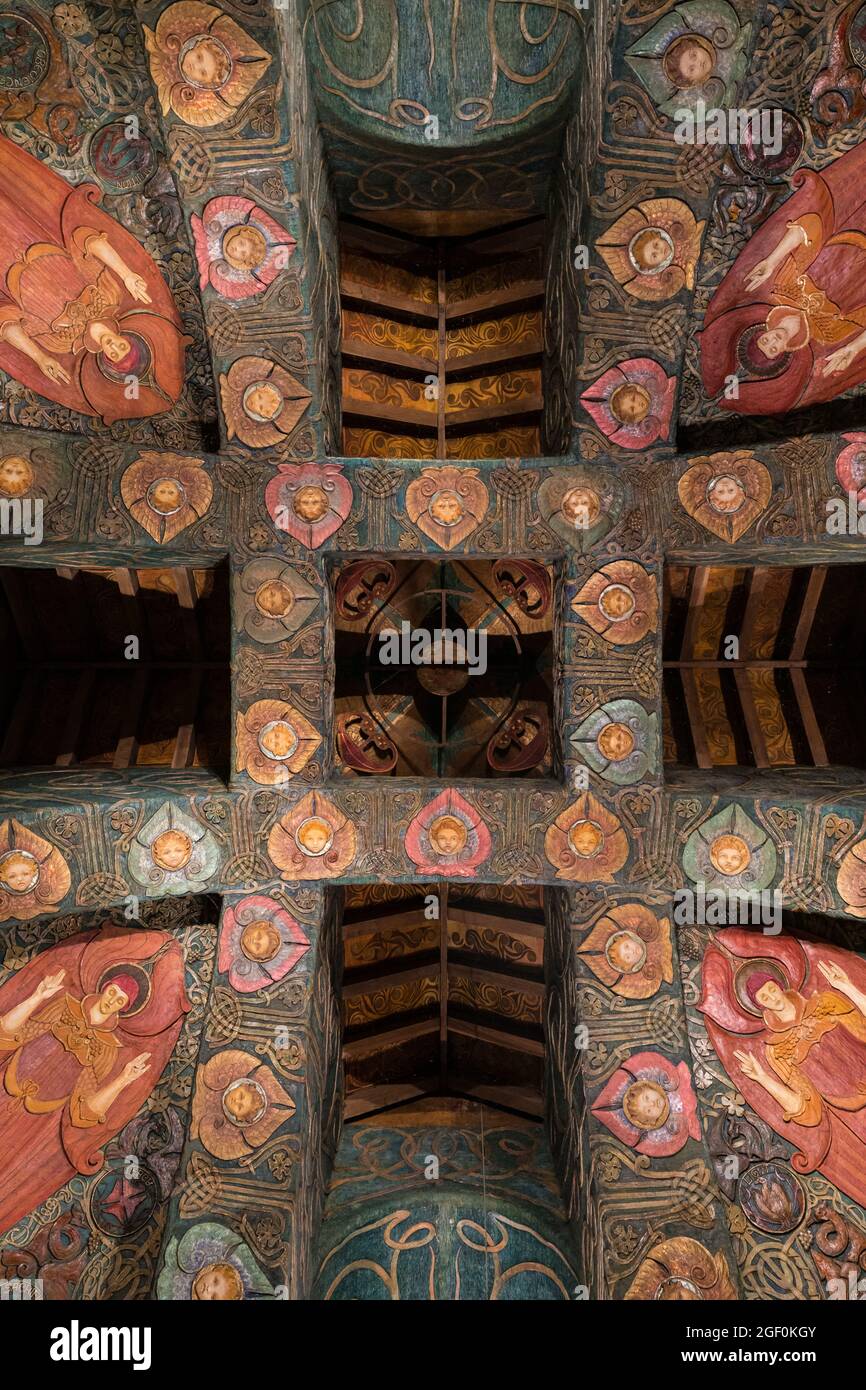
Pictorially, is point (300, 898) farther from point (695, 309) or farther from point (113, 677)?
point (695, 309)

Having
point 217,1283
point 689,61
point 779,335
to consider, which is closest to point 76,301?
point 689,61

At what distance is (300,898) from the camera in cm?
779

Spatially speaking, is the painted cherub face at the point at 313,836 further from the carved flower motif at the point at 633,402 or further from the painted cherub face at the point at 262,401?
the carved flower motif at the point at 633,402

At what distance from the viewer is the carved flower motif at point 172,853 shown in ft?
24.8

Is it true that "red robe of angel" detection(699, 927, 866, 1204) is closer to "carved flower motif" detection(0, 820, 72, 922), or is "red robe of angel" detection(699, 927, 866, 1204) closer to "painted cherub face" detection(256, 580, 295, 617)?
"painted cherub face" detection(256, 580, 295, 617)

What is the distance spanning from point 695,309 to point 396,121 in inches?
102

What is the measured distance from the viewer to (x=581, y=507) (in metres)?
Answer: 7.59

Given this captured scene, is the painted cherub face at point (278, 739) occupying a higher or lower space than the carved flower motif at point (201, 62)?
lower

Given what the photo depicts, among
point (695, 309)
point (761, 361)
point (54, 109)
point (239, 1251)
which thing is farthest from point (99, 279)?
point (239, 1251)

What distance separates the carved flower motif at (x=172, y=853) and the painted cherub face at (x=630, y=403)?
4.64 metres

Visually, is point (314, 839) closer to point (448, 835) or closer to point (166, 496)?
point (448, 835)

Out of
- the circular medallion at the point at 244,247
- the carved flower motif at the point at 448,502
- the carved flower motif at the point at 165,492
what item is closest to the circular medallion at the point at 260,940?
the carved flower motif at the point at 165,492

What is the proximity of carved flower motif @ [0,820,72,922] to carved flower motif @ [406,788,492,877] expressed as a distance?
8.93 ft

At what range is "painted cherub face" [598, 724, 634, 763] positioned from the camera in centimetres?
771
